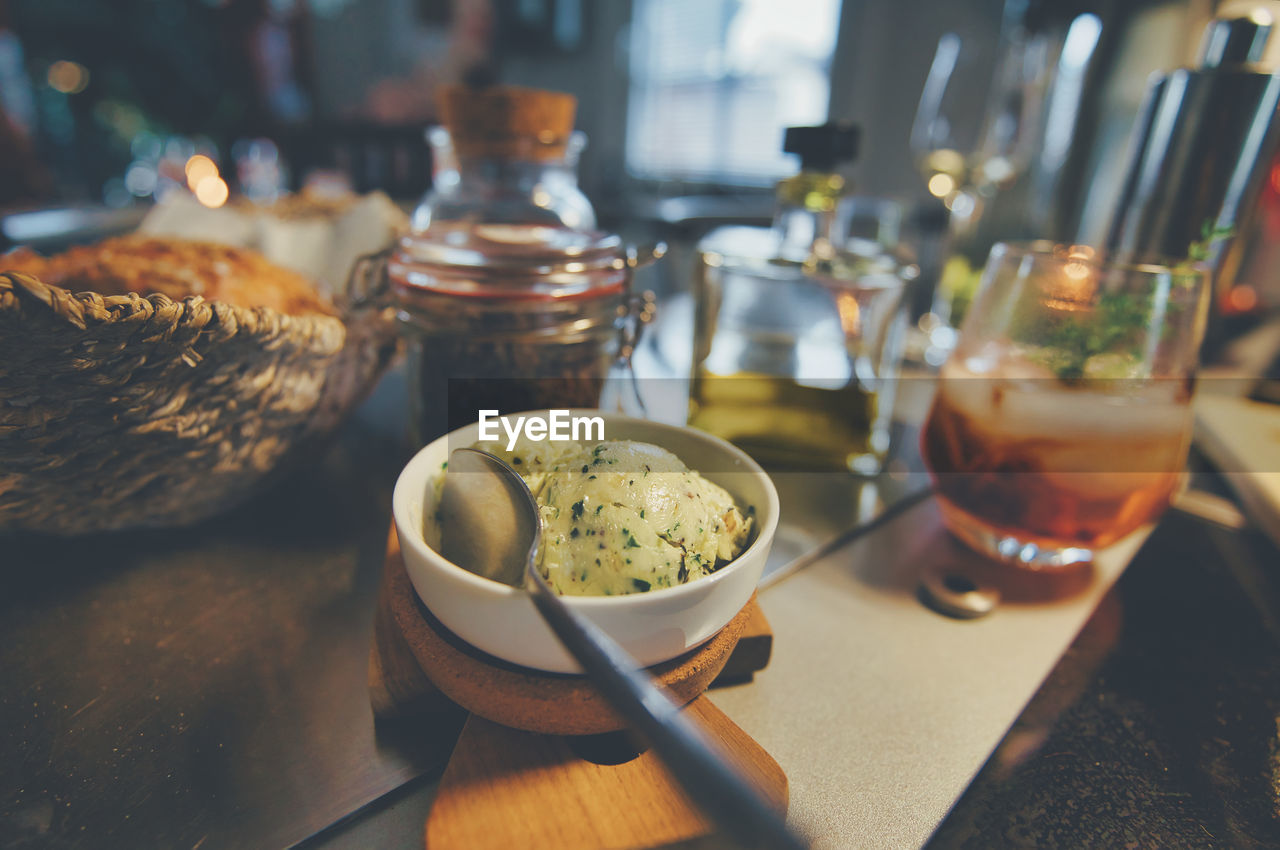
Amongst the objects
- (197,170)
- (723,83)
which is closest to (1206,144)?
(197,170)

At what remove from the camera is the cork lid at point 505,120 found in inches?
23.1

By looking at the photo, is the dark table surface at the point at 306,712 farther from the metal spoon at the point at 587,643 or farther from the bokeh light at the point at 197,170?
the bokeh light at the point at 197,170


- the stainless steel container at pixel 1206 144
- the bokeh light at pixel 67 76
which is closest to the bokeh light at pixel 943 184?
the stainless steel container at pixel 1206 144

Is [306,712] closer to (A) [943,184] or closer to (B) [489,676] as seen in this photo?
(B) [489,676]

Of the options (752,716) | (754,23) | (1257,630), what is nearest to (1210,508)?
(1257,630)

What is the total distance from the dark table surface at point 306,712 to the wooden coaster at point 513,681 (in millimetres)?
48

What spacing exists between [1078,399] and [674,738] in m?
0.38

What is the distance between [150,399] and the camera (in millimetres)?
351

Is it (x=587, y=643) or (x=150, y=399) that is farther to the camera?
(x=150, y=399)

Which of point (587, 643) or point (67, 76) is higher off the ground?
point (67, 76)

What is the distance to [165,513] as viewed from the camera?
435 millimetres

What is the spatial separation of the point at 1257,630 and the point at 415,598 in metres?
0.58

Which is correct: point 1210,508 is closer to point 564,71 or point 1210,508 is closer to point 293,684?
point 293,684

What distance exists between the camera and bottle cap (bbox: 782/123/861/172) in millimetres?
561
